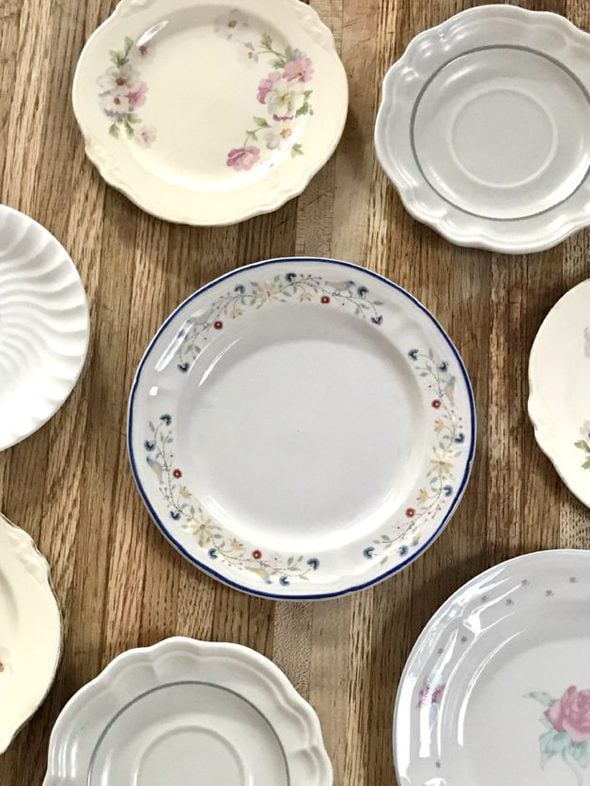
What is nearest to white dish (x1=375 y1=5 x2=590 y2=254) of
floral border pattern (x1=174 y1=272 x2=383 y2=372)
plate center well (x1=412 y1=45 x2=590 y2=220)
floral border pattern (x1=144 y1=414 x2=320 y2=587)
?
plate center well (x1=412 y1=45 x2=590 y2=220)

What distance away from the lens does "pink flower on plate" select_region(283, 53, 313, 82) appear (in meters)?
0.92

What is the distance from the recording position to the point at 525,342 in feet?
3.06

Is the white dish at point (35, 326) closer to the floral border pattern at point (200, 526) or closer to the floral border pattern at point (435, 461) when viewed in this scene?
the floral border pattern at point (200, 526)

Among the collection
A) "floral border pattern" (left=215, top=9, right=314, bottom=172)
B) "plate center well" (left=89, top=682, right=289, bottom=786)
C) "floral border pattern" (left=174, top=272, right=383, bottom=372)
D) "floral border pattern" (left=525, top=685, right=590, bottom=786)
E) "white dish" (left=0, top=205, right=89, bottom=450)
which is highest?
"floral border pattern" (left=215, top=9, right=314, bottom=172)

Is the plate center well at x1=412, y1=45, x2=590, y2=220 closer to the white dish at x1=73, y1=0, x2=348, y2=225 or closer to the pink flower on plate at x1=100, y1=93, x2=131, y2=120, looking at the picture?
the white dish at x1=73, y1=0, x2=348, y2=225

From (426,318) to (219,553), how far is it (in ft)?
1.13

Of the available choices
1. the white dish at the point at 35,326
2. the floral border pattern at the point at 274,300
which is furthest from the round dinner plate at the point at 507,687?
the white dish at the point at 35,326

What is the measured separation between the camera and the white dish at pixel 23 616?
34.1 inches

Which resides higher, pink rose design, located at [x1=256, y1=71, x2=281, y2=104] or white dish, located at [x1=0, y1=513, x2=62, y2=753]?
pink rose design, located at [x1=256, y1=71, x2=281, y2=104]

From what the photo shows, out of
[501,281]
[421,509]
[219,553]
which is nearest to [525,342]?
[501,281]

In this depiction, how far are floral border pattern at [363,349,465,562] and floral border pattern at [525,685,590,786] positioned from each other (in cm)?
22

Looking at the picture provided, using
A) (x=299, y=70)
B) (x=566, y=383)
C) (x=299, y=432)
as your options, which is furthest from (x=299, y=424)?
(x=299, y=70)

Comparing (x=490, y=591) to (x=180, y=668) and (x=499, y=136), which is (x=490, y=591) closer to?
(x=180, y=668)

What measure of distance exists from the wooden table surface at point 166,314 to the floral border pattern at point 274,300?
51 mm
